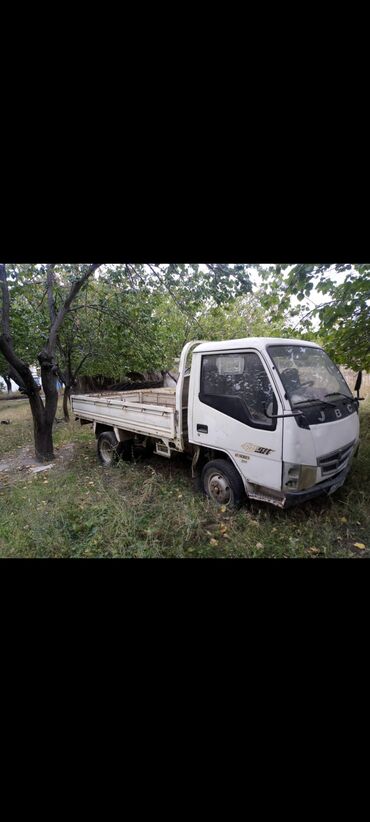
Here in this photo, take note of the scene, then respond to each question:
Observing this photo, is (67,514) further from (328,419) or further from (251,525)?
(328,419)

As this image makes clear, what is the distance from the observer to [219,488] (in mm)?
3506

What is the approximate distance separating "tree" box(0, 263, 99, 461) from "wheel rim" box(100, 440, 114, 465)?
1667 millimetres

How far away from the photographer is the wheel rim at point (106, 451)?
5.38 metres

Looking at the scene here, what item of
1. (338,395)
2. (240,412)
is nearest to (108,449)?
(240,412)

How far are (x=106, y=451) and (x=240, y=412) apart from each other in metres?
3.41

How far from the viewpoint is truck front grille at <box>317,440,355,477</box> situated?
286cm

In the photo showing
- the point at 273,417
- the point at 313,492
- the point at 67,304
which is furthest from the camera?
the point at 67,304

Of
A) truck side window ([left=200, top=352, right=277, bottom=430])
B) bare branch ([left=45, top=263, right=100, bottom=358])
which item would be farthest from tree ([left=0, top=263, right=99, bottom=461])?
truck side window ([left=200, top=352, right=277, bottom=430])

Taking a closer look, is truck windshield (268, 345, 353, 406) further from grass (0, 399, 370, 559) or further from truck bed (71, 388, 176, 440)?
truck bed (71, 388, 176, 440)

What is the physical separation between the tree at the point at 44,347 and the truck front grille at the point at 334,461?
4.92 meters

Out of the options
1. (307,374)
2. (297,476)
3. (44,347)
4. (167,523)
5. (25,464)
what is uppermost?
(44,347)

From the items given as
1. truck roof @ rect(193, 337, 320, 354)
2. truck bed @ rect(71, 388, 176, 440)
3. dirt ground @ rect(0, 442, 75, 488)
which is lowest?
dirt ground @ rect(0, 442, 75, 488)

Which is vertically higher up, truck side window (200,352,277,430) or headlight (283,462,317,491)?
truck side window (200,352,277,430)

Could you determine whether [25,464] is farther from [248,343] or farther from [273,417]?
[273,417]
